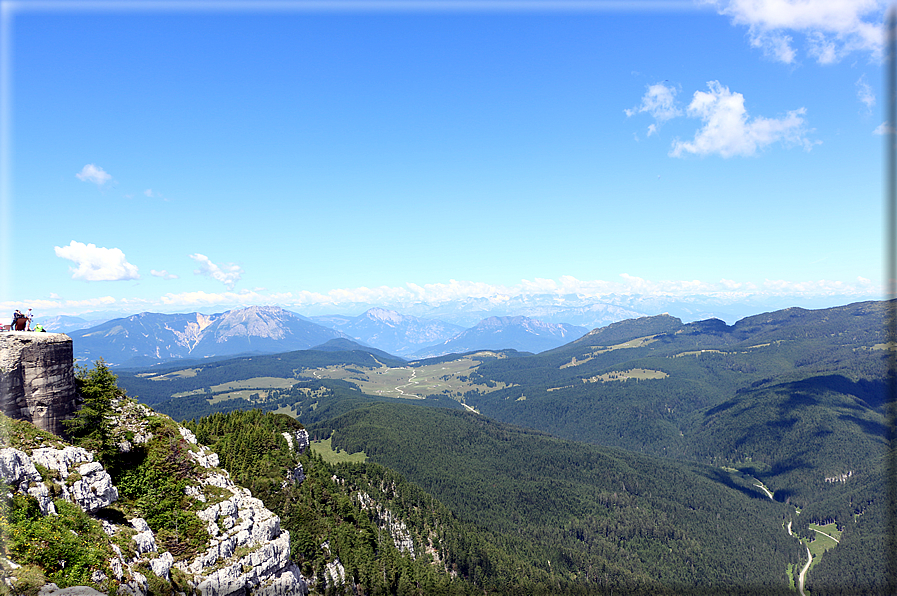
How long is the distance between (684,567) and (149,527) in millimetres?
225038

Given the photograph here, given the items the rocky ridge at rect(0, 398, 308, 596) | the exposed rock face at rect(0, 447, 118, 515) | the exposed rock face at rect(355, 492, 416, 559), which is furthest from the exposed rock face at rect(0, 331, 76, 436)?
the exposed rock face at rect(355, 492, 416, 559)

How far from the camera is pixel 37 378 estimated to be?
32219 millimetres

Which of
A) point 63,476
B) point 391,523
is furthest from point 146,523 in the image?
point 391,523

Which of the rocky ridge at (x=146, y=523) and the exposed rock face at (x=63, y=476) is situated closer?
the exposed rock face at (x=63, y=476)

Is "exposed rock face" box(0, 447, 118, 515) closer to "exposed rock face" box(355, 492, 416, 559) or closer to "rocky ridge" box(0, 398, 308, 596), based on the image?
"rocky ridge" box(0, 398, 308, 596)

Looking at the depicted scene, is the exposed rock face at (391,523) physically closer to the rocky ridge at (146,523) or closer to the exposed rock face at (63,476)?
the rocky ridge at (146,523)

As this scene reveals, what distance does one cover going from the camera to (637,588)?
495ft

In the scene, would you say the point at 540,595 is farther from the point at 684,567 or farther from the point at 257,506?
the point at 684,567

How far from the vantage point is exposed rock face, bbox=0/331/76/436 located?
100 ft

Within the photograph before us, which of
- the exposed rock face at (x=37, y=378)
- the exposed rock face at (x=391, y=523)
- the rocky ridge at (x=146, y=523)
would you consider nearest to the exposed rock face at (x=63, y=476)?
the rocky ridge at (x=146, y=523)

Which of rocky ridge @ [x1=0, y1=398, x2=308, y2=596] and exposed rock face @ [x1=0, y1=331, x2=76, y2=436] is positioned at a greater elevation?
exposed rock face @ [x1=0, y1=331, x2=76, y2=436]

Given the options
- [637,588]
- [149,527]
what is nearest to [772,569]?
[637,588]

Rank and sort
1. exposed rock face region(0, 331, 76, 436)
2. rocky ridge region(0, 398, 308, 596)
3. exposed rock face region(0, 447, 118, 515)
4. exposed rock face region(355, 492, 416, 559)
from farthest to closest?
exposed rock face region(355, 492, 416, 559) → exposed rock face region(0, 331, 76, 436) → rocky ridge region(0, 398, 308, 596) → exposed rock face region(0, 447, 118, 515)

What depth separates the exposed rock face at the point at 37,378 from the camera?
30625 millimetres
